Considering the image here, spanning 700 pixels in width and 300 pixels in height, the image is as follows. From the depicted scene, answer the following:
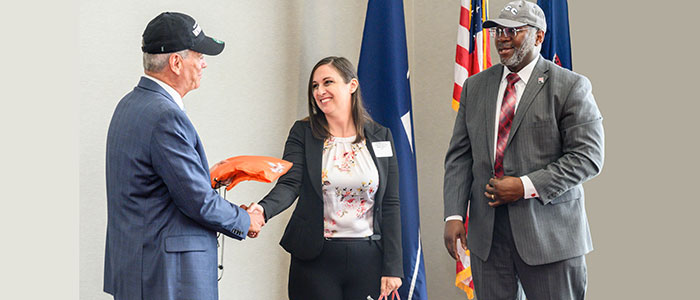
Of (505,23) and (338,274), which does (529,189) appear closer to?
(505,23)

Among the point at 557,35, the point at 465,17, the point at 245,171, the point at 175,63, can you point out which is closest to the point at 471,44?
the point at 465,17

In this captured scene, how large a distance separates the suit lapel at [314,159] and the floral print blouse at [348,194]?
0.08 feet

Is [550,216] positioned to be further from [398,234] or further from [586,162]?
[398,234]

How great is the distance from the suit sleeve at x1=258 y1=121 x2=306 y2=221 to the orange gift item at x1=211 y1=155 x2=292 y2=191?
270mm

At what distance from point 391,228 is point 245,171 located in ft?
2.36

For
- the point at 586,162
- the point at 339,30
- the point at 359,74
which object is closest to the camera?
the point at 586,162

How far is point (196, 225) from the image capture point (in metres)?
1.85

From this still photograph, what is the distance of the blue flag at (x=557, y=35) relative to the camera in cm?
299

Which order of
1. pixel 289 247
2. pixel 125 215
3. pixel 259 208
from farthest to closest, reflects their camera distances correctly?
pixel 289 247 → pixel 259 208 → pixel 125 215

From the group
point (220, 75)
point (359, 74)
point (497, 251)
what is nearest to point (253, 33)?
point (220, 75)

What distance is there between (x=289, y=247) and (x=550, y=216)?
1053 millimetres

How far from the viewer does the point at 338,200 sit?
2475 mm

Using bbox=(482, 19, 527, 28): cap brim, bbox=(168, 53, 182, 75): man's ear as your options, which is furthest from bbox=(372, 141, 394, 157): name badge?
bbox=(168, 53, 182, 75): man's ear

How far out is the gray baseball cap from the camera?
2.12 m
